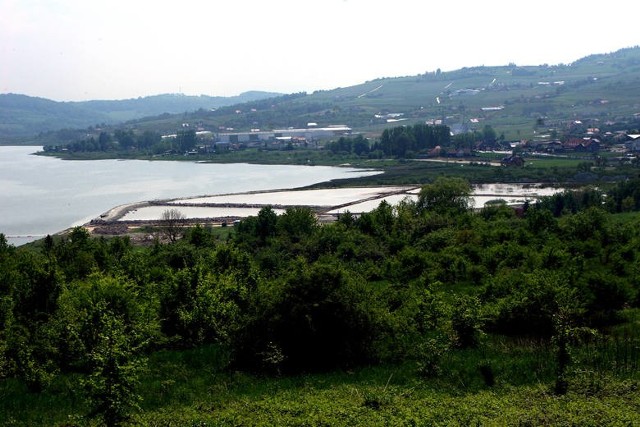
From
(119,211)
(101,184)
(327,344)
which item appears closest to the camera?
(327,344)

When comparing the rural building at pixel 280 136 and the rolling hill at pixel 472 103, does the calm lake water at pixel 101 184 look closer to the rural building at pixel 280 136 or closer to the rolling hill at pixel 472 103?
the rural building at pixel 280 136

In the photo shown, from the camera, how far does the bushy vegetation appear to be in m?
8.16

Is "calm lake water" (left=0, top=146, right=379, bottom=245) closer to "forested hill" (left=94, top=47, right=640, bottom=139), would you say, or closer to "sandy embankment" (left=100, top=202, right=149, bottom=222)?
"sandy embankment" (left=100, top=202, right=149, bottom=222)

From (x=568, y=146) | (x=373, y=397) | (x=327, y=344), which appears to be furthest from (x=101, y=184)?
(x=373, y=397)

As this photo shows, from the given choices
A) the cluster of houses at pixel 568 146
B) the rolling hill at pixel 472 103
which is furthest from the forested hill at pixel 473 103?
the cluster of houses at pixel 568 146

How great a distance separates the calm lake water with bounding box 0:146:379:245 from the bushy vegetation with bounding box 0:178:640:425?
23.7 meters

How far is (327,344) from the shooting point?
1028 cm

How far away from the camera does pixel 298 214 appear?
26.5 m

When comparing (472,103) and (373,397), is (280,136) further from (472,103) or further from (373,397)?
(373,397)

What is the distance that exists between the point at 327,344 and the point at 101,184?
49.6 m

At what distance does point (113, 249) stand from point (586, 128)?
72770mm

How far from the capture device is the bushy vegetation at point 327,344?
8.16 m

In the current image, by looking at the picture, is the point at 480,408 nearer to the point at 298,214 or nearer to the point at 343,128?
the point at 298,214

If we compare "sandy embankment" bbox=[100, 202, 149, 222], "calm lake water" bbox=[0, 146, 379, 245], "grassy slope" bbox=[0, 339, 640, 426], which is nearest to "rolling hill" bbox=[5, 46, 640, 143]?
"calm lake water" bbox=[0, 146, 379, 245]
